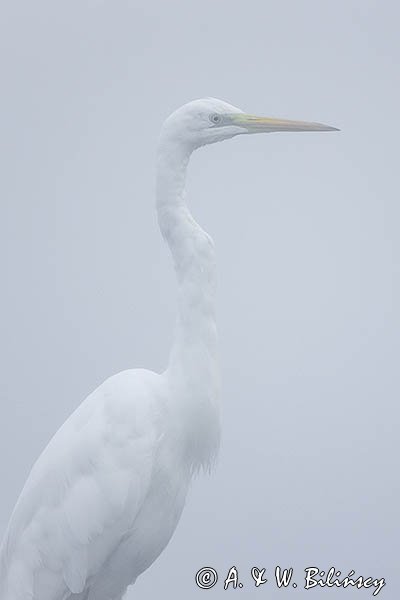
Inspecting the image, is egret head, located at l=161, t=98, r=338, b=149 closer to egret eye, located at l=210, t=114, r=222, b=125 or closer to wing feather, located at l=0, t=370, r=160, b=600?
egret eye, located at l=210, t=114, r=222, b=125

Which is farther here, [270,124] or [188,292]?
[270,124]

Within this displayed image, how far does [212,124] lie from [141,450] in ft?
3.17

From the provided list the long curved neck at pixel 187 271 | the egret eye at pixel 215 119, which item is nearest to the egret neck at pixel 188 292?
the long curved neck at pixel 187 271


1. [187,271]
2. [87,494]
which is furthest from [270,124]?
[87,494]

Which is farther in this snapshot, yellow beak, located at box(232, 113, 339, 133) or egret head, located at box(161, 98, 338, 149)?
yellow beak, located at box(232, 113, 339, 133)

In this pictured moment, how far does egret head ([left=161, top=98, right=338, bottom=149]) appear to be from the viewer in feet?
8.81

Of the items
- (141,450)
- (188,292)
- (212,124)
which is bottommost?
Result: (141,450)

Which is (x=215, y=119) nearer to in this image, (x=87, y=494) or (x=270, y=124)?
(x=270, y=124)

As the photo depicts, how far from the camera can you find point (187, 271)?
8.77ft

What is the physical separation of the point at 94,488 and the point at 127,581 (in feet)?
1.17

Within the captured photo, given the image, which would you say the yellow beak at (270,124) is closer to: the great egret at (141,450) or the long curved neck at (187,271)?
the great egret at (141,450)

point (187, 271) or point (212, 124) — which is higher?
point (212, 124)

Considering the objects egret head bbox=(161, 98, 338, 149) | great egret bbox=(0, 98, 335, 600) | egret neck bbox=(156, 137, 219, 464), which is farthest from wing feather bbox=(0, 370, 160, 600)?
egret head bbox=(161, 98, 338, 149)

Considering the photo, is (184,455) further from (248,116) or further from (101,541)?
(248,116)
